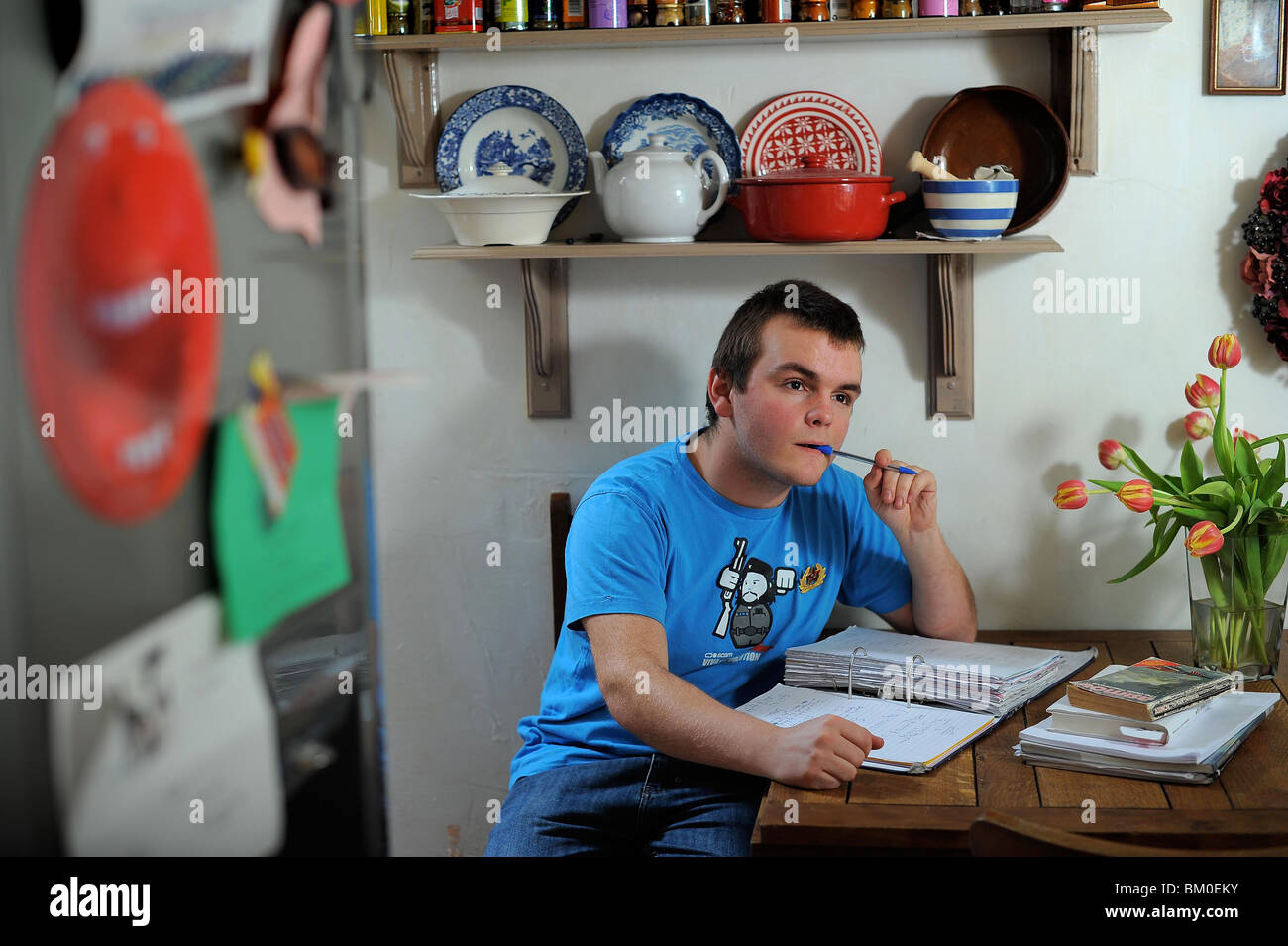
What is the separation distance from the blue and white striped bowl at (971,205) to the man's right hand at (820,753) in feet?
2.48

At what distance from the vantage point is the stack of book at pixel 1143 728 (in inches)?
48.5

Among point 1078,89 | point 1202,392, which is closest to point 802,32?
point 1078,89

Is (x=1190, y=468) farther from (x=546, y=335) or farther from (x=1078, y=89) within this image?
(x=546, y=335)

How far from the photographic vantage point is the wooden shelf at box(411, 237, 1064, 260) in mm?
1630

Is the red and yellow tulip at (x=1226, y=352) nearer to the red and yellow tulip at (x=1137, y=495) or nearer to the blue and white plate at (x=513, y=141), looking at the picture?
the red and yellow tulip at (x=1137, y=495)

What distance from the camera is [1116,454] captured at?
5.44 feet

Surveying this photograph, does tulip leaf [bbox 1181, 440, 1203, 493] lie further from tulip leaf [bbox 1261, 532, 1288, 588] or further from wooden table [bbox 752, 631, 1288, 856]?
wooden table [bbox 752, 631, 1288, 856]

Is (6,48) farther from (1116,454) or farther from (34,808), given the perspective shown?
(1116,454)

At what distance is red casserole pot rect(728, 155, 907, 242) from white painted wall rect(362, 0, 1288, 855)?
0.57 ft

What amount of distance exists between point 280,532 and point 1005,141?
1.52 meters
